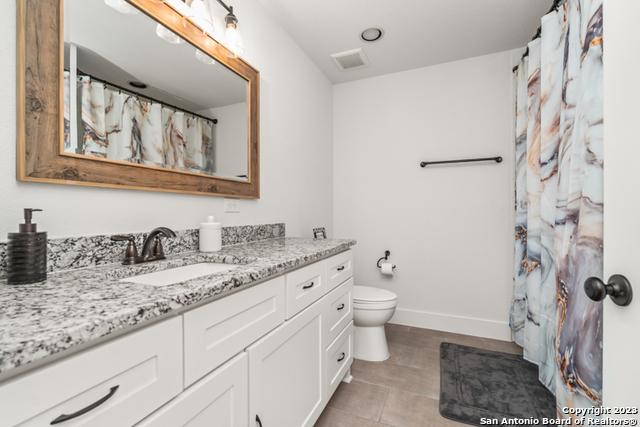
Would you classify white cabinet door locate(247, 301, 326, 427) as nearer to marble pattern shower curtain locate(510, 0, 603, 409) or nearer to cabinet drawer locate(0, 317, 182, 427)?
cabinet drawer locate(0, 317, 182, 427)

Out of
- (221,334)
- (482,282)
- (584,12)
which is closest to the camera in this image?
(221,334)

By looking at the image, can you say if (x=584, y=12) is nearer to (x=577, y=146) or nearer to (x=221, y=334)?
(x=577, y=146)

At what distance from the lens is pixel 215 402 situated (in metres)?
0.75

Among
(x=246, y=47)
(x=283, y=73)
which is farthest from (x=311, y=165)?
(x=246, y=47)

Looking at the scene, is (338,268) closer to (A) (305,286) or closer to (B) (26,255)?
(A) (305,286)

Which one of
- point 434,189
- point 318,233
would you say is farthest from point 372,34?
point 318,233

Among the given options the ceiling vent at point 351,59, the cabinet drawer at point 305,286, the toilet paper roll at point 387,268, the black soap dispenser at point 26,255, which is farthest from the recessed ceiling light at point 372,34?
the black soap dispenser at point 26,255

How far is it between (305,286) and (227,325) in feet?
1.60

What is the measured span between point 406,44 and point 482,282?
208 centimetres

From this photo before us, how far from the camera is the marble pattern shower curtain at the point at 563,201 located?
115 centimetres

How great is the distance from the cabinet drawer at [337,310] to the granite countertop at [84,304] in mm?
595

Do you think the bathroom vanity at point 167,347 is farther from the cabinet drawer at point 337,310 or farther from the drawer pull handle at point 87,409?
the cabinet drawer at point 337,310

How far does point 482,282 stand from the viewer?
2.49m

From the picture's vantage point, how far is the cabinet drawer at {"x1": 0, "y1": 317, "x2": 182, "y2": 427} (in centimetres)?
41
